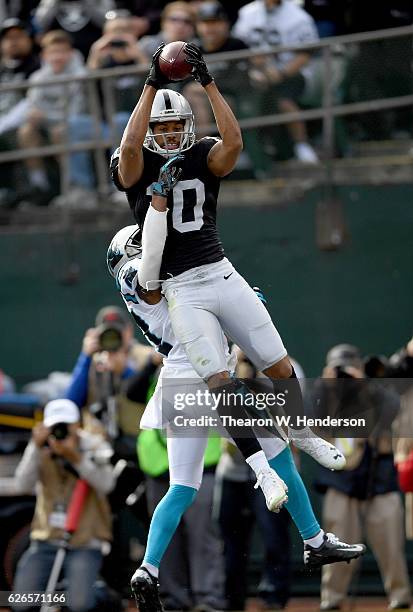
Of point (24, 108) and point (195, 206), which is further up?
point (24, 108)

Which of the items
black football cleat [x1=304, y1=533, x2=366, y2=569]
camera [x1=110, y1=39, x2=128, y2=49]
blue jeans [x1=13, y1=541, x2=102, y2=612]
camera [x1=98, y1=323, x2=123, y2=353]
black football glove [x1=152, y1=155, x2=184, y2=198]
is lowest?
blue jeans [x1=13, y1=541, x2=102, y2=612]

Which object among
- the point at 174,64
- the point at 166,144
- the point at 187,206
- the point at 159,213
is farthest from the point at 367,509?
the point at 174,64

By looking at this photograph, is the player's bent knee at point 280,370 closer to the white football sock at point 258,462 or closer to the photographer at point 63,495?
the white football sock at point 258,462

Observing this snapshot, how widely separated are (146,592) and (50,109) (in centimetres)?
577

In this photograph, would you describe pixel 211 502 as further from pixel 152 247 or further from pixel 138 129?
pixel 138 129

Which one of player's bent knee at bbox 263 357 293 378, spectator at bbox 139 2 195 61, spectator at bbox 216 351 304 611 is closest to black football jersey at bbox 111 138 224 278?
player's bent knee at bbox 263 357 293 378

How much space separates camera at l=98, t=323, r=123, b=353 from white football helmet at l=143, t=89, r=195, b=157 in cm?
311

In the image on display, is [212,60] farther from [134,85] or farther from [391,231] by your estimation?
[391,231]

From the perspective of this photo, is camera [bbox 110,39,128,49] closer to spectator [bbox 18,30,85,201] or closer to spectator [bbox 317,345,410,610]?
spectator [bbox 18,30,85,201]

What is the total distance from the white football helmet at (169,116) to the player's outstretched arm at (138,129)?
178mm

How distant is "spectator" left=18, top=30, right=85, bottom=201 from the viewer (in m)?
13.0

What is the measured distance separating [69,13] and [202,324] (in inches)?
247

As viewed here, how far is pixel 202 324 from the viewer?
8.42 m

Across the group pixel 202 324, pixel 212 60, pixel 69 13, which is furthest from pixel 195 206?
pixel 69 13
